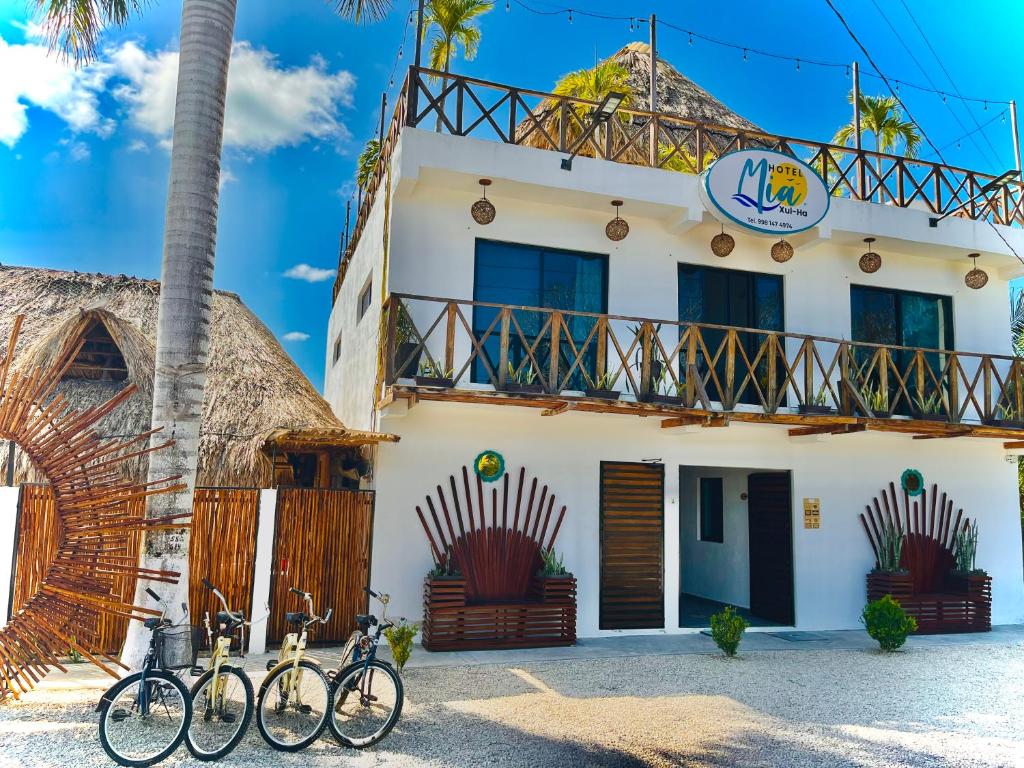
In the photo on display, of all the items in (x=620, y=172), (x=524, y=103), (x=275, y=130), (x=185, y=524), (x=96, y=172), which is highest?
(x=275, y=130)

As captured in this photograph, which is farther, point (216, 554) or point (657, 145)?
point (657, 145)

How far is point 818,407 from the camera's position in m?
9.96

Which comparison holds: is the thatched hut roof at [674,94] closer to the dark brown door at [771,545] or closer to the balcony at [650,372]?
the balcony at [650,372]

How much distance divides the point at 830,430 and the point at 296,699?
8.01m

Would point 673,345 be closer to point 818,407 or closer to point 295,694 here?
point 818,407

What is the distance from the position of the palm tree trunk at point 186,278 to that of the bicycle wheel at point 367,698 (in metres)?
1.89

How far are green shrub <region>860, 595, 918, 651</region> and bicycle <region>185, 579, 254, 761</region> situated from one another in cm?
749

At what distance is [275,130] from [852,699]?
2255cm

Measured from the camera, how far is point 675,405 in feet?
30.6

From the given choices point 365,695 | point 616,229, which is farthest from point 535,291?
point 365,695

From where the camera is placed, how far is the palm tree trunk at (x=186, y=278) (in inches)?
258

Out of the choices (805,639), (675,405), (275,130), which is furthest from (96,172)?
(805,639)

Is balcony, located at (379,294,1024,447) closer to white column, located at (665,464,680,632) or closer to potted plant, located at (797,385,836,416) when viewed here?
potted plant, located at (797,385,836,416)

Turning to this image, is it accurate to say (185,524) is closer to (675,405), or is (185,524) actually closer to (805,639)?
(675,405)
